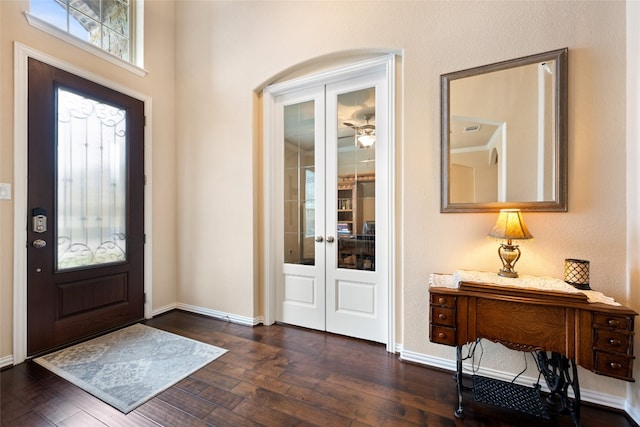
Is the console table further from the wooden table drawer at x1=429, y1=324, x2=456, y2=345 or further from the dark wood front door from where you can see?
the dark wood front door

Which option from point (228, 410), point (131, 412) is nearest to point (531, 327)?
point (228, 410)

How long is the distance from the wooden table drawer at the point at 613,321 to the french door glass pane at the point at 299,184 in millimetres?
2040

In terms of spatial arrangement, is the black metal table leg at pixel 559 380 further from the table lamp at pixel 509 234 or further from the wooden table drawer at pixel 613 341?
the table lamp at pixel 509 234

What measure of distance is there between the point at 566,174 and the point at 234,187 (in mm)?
2798

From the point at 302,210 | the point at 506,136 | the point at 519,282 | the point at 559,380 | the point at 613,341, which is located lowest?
the point at 559,380

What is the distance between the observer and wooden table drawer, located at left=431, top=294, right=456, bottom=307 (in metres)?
1.67

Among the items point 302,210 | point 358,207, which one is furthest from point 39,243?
point 358,207

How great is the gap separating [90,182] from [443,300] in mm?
3169

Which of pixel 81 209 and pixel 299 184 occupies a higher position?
pixel 299 184

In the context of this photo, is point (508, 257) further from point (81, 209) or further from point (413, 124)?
point (81, 209)

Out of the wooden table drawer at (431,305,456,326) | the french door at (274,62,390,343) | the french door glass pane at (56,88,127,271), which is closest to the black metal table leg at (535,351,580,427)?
the wooden table drawer at (431,305,456,326)

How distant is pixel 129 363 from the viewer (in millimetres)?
2092

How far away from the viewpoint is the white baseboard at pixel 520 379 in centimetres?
162

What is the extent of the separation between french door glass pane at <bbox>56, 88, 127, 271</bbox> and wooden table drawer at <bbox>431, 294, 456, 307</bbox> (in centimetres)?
298
